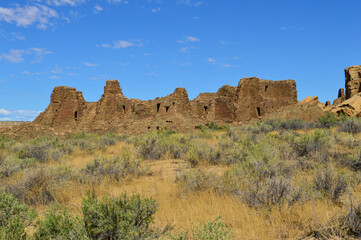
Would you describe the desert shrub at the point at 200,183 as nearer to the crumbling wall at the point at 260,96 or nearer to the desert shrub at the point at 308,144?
the desert shrub at the point at 308,144

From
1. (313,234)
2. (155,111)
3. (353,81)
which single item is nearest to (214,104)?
(155,111)

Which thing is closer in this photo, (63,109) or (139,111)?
(139,111)

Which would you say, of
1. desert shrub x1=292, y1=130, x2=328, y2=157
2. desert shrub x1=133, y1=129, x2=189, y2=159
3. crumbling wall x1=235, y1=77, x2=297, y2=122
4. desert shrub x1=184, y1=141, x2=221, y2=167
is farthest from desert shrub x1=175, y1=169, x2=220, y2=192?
crumbling wall x1=235, y1=77, x2=297, y2=122

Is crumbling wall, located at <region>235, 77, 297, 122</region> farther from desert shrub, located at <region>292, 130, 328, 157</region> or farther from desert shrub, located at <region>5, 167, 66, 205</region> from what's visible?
desert shrub, located at <region>5, 167, 66, 205</region>

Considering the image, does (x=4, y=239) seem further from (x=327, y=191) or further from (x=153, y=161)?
(x=153, y=161)

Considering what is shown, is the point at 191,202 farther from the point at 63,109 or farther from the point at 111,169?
the point at 63,109

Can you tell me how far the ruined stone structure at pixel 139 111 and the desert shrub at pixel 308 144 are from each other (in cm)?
1980

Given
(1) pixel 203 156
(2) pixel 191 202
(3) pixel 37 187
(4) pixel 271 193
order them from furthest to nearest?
(1) pixel 203 156 < (3) pixel 37 187 < (2) pixel 191 202 < (4) pixel 271 193

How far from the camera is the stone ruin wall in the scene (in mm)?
28578

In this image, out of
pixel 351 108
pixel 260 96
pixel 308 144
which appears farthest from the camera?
pixel 260 96

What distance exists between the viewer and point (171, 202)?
436 cm

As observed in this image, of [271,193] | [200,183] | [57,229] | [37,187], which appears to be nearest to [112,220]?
[57,229]

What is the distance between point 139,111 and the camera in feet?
95.7

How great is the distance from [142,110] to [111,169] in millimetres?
22869
